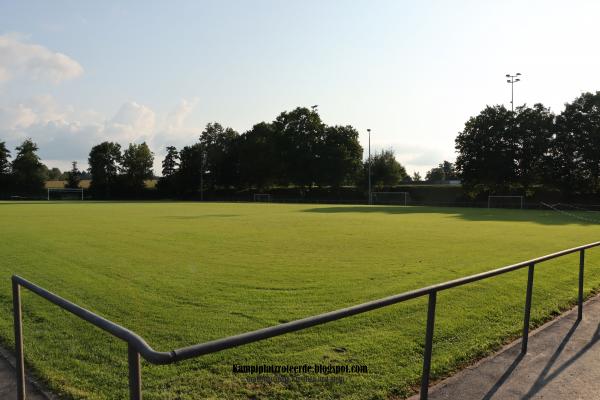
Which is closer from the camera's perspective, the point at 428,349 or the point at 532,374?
the point at 428,349

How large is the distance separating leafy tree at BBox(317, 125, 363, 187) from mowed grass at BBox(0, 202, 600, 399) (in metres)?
62.9

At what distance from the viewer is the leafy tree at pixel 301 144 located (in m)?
79.8

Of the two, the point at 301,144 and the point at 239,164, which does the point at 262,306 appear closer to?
the point at 301,144

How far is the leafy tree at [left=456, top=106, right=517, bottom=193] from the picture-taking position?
54969 mm

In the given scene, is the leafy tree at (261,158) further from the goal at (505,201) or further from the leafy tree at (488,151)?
the goal at (505,201)

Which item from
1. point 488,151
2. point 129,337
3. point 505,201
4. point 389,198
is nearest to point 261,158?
point 389,198

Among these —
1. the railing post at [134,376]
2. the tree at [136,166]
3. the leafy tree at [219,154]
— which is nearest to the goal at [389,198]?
the leafy tree at [219,154]

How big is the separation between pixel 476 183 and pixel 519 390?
189 ft

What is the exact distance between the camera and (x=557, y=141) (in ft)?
172

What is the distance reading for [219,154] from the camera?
308 ft

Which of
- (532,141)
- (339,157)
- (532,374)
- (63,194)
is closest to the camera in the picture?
(532,374)

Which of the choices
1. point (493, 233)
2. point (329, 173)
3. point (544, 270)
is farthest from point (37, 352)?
point (329, 173)

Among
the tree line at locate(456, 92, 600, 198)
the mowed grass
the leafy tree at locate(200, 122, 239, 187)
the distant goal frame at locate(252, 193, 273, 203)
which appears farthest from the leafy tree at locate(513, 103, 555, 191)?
the leafy tree at locate(200, 122, 239, 187)

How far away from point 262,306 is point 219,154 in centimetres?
8863
